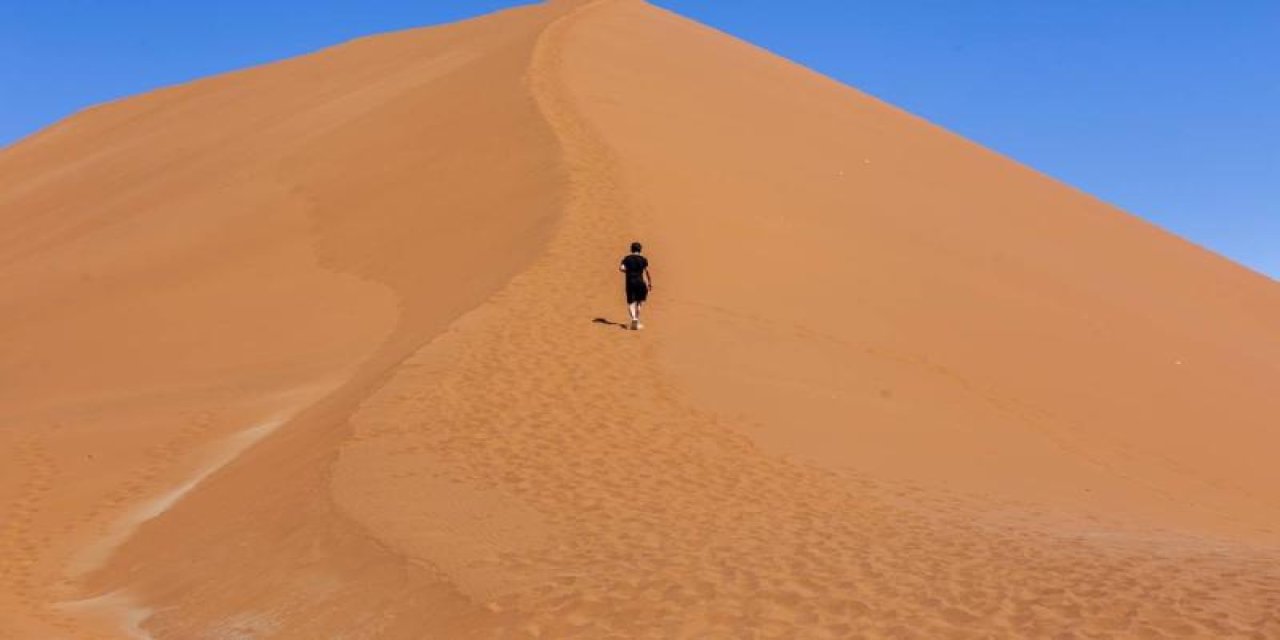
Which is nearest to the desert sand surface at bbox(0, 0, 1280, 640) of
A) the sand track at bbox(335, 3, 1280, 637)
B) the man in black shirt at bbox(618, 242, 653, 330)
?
the sand track at bbox(335, 3, 1280, 637)

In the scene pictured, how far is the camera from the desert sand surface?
846 centimetres

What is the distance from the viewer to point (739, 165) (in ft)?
74.8

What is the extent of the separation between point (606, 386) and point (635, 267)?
2.07m

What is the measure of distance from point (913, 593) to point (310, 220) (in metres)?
15.6

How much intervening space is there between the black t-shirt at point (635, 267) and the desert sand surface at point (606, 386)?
0.66m

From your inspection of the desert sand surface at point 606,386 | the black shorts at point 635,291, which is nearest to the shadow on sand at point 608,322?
the desert sand surface at point 606,386

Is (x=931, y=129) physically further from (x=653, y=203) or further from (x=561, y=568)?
(x=561, y=568)

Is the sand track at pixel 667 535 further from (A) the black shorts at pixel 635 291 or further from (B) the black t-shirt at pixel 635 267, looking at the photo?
(B) the black t-shirt at pixel 635 267

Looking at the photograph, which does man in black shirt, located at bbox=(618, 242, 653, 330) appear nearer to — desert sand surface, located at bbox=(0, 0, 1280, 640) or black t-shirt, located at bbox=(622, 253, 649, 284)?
black t-shirt, located at bbox=(622, 253, 649, 284)

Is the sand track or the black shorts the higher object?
the black shorts

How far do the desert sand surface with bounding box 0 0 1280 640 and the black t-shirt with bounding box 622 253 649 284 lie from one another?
2.18 feet

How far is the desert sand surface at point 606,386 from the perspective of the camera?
8.46 metres

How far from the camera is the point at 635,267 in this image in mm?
14898

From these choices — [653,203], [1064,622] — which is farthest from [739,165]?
[1064,622]
